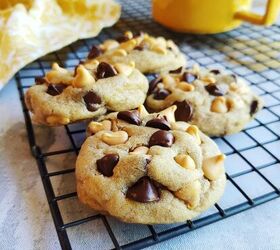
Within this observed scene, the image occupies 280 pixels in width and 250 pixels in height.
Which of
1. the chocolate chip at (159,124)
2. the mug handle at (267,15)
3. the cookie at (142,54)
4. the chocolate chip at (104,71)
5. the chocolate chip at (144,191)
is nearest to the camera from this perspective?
the chocolate chip at (144,191)

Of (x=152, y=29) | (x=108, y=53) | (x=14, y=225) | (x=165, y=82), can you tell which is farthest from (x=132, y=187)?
(x=152, y=29)

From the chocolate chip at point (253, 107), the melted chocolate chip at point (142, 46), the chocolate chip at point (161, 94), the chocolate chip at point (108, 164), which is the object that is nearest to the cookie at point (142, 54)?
the melted chocolate chip at point (142, 46)

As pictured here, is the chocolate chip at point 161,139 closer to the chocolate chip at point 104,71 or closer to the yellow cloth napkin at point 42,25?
the chocolate chip at point 104,71

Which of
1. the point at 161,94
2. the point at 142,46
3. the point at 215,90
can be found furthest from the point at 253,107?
the point at 142,46

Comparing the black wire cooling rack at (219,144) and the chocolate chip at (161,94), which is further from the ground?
the chocolate chip at (161,94)

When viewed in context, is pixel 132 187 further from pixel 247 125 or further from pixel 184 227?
pixel 247 125

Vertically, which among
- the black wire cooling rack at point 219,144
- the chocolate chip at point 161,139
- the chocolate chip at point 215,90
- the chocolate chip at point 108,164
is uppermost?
the chocolate chip at point 161,139

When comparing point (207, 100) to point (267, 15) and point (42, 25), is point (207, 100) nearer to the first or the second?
point (267, 15)
